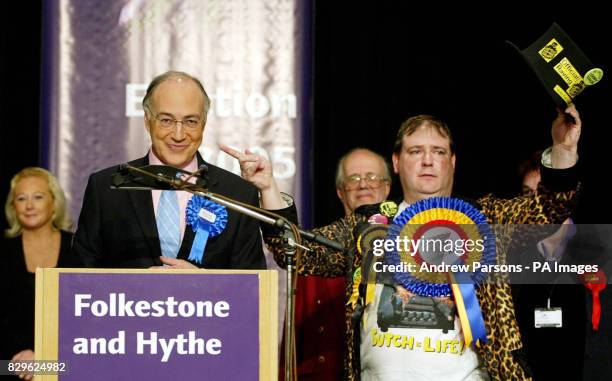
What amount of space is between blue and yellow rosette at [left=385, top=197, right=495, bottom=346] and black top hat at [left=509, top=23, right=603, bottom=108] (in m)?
0.56

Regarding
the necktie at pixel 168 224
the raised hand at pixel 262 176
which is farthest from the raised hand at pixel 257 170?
the necktie at pixel 168 224

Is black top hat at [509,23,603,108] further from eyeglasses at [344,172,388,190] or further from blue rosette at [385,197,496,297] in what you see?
eyeglasses at [344,172,388,190]

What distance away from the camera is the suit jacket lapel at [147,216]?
3277 millimetres

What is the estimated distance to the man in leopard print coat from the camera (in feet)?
10.7

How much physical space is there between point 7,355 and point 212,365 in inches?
92.2

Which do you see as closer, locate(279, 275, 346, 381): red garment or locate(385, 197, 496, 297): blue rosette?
locate(385, 197, 496, 297): blue rosette

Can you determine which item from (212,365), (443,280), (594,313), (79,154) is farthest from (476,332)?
(79,154)

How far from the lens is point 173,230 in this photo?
330 centimetres

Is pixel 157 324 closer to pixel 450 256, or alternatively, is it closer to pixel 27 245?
pixel 450 256

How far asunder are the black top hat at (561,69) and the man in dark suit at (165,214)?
105cm

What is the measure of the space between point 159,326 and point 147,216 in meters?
0.71

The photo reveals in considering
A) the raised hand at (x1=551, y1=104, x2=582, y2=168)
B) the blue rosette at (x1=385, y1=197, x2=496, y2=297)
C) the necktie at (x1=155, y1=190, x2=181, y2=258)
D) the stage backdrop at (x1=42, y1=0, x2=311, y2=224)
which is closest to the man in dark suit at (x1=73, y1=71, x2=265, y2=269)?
the necktie at (x1=155, y1=190, x2=181, y2=258)

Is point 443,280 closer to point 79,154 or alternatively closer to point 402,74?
point 79,154

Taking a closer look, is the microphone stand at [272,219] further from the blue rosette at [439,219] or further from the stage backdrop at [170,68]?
the stage backdrop at [170,68]
